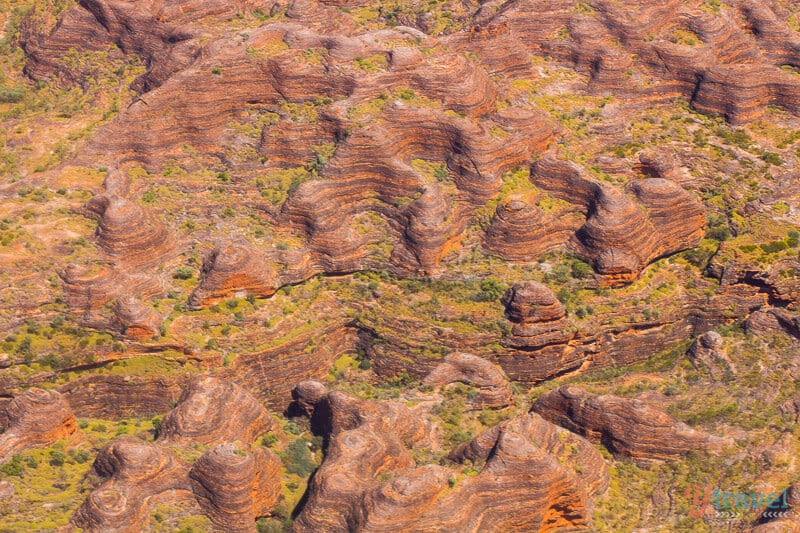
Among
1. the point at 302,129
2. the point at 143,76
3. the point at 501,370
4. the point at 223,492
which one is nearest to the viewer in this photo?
the point at 223,492

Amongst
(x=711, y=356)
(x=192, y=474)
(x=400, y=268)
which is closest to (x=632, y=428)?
(x=711, y=356)

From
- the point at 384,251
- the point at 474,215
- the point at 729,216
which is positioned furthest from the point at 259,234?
the point at 729,216

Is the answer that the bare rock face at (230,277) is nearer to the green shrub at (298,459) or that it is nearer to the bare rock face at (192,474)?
the bare rock face at (192,474)

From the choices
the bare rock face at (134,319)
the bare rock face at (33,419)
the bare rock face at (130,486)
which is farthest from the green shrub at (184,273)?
the bare rock face at (130,486)

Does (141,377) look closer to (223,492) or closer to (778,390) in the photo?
(223,492)

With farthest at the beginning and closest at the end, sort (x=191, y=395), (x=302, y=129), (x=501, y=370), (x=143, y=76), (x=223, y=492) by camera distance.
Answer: (x=143, y=76) < (x=302, y=129) < (x=501, y=370) < (x=191, y=395) < (x=223, y=492)

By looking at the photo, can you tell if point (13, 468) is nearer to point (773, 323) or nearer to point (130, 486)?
point (130, 486)
